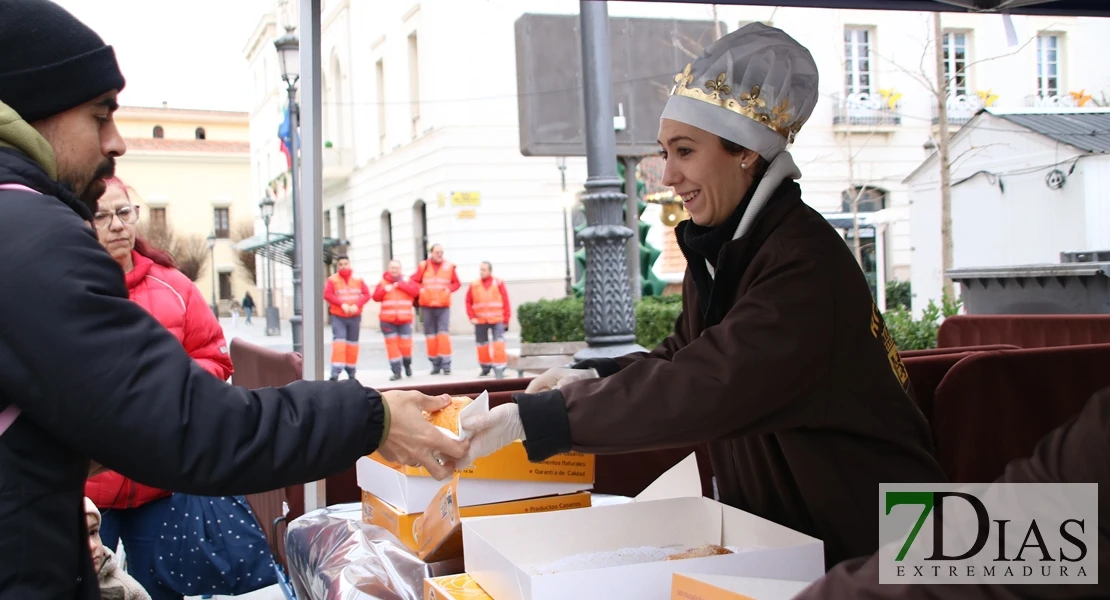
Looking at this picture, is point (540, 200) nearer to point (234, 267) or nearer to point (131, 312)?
point (131, 312)

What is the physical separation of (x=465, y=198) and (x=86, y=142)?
2623 centimetres

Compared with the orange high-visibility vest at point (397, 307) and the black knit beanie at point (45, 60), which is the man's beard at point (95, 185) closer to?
the black knit beanie at point (45, 60)

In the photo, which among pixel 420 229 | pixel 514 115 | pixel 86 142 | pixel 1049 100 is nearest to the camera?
pixel 86 142

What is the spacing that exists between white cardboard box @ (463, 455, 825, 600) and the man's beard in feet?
2.91

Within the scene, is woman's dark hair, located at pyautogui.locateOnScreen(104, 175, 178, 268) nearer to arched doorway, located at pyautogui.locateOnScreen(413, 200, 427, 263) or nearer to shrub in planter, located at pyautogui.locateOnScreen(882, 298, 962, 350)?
shrub in planter, located at pyautogui.locateOnScreen(882, 298, 962, 350)

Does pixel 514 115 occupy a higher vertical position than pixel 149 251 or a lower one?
higher

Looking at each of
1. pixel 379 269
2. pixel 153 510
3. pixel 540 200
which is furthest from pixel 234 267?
pixel 153 510

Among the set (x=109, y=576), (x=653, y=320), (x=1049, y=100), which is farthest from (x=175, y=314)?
(x=1049, y=100)

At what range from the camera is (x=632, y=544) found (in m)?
2.07

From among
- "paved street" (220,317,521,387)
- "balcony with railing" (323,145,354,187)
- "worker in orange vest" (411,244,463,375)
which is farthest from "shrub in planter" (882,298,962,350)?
"balcony with railing" (323,145,354,187)

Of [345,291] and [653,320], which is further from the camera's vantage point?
[345,291]

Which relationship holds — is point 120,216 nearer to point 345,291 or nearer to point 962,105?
point 345,291

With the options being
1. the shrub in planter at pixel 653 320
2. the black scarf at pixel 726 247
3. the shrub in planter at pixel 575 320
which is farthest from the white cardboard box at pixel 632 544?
the shrub in planter at pixel 653 320

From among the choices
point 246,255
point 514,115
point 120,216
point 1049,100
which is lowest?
point 120,216
